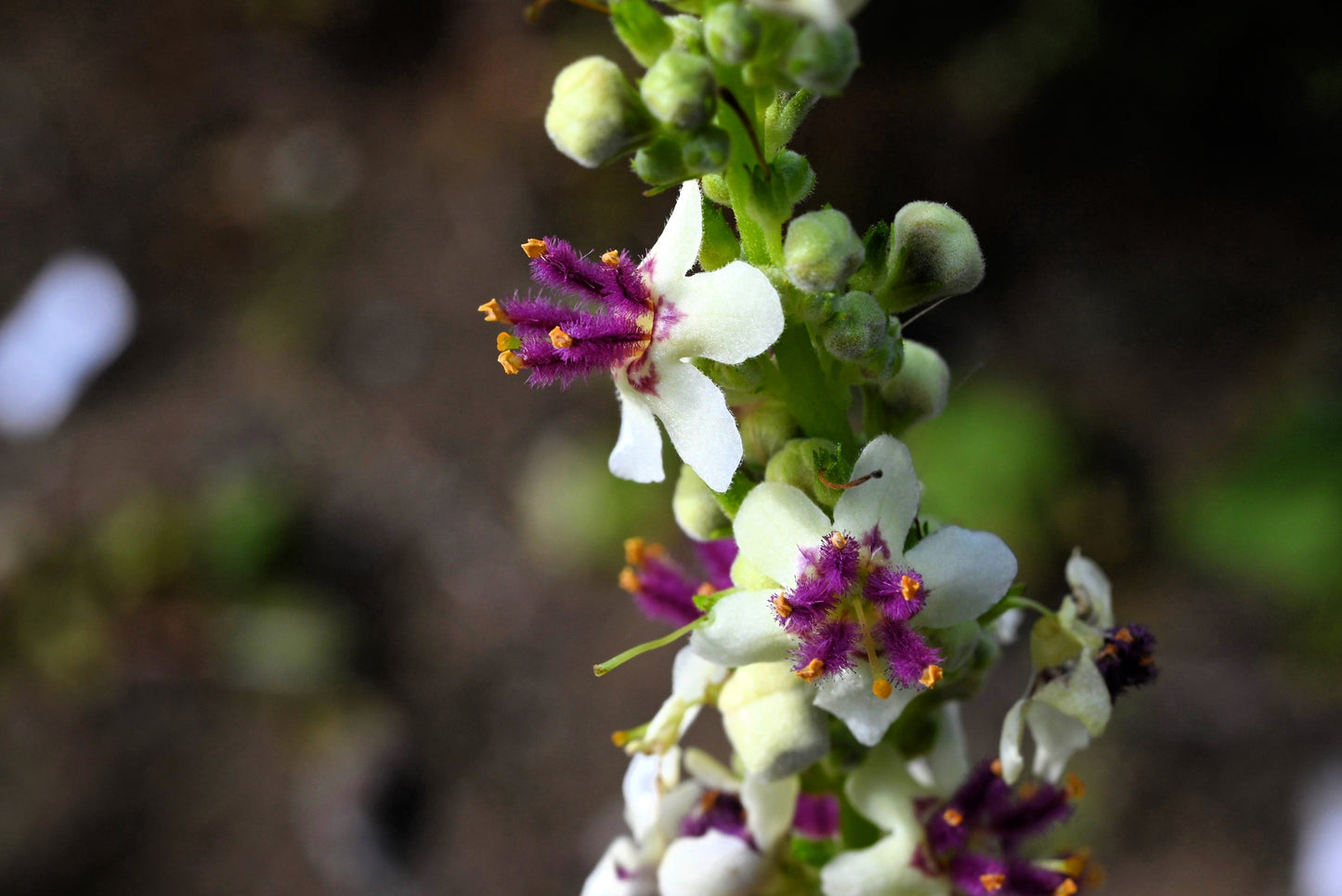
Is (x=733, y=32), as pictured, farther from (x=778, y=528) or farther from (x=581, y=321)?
(x=778, y=528)

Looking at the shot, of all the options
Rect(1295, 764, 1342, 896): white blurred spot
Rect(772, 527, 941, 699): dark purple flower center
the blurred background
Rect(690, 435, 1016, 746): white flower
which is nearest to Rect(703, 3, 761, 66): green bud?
Rect(690, 435, 1016, 746): white flower

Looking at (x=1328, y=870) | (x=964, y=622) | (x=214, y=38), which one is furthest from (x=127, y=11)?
(x=1328, y=870)

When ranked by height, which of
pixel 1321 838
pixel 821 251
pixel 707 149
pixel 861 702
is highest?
pixel 707 149

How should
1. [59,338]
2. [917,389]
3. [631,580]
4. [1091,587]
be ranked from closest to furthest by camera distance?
[917,389]
[1091,587]
[631,580]
[59,338]

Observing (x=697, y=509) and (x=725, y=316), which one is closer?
(x=725, y=316)

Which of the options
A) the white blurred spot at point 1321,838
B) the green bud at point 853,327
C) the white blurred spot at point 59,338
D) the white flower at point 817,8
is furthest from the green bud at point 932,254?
the white blurred spot at point 59,338

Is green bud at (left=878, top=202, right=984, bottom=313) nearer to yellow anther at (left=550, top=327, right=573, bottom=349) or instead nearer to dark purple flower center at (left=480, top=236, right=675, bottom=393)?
dark purple flower center at (left=480, top=236, right=675, bottom=393)

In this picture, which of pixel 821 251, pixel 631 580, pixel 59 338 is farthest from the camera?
pixel 59 338

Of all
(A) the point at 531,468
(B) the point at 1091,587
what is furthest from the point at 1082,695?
(A) the point at 531,468
